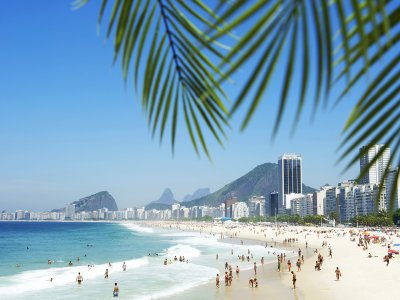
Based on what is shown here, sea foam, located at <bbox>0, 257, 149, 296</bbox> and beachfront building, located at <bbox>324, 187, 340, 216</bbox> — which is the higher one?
beachfront building, located at <bbox>324, 187, 340, 216</bbox>

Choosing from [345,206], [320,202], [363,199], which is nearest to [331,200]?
[320,202]

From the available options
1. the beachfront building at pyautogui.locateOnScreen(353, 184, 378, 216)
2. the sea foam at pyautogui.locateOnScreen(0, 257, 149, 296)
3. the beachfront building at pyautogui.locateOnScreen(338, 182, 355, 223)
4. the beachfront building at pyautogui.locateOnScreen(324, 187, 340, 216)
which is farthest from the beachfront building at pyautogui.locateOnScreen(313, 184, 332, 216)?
the sea foam at pyautogui.locateOnScreen(0, 257, 149, 296)

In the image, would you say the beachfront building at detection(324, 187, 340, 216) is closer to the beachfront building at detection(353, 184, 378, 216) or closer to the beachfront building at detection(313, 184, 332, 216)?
the beachfront building at detection(313, 184, 332, 216)

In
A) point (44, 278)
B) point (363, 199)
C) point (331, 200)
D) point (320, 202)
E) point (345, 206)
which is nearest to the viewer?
point (44, 278)

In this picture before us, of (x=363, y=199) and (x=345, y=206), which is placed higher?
(x=363, y=199)

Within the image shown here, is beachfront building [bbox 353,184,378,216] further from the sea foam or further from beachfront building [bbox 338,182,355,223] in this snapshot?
the sea foam

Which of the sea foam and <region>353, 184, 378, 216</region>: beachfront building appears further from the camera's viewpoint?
<region>353, 184, 378, 216</region>: beachfront building

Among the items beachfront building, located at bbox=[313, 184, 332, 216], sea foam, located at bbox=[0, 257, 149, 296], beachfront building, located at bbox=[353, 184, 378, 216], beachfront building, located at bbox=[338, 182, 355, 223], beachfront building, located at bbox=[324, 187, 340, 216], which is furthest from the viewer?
beachfront building, located at bbox=[313, 184, 332, 216]

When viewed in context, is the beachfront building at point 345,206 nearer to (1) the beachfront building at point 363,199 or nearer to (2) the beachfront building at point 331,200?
(1) the beachfront building at point 363,199

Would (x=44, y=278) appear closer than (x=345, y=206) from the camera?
Yes

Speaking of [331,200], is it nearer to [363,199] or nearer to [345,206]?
[345,206]

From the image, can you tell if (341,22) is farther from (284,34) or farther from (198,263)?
(198,263)

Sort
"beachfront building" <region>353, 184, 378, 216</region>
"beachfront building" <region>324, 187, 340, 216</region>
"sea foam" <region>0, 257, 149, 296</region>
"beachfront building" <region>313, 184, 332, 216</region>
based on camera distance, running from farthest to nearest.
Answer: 1. "beachfront building" <region>313, 184, 332, 216</region>
2. "beachfront building" <region>324, 187, 340, 216</region>
3. "beachfront building" <region>353, 184, 378, 216</region>
4. "sea foam" <region>0, 257, 149, 296</region>
